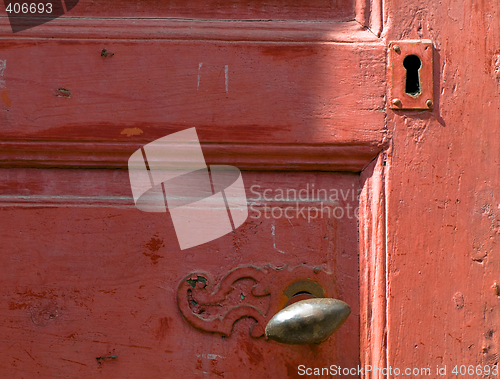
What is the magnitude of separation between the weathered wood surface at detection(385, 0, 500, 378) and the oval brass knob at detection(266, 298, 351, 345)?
5.1 inches

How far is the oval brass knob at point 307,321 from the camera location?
1.81ft

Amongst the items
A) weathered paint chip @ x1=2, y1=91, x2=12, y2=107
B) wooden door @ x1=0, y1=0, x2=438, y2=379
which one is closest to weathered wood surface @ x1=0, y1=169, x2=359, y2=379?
wooden door @ x1=0, y1=0, x2=438, y2=379

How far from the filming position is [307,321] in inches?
21.7

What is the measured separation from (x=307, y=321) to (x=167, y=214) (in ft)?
0.97

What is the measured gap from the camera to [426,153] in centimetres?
66

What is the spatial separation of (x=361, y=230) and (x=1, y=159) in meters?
0.65

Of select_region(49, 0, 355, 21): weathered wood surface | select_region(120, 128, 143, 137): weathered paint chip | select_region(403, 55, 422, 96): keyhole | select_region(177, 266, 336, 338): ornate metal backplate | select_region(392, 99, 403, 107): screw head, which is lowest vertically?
select_region(177, 266, 336, 338): ornate metal backplate

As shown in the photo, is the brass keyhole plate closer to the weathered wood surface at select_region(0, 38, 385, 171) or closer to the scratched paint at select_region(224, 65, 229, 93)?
the weathered wood surface at select_region(0, 38, 385, 171)

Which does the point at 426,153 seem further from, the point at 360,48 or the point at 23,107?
the point at 23,107

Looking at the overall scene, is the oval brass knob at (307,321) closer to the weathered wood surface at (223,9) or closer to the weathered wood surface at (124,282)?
the weathered wood surface at (124,282)

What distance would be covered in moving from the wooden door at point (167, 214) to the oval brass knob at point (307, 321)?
8 cm

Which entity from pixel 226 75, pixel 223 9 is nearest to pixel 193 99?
pixel 226 75

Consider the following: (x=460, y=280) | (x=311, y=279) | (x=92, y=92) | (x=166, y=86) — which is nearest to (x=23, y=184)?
(x=92, y=92)

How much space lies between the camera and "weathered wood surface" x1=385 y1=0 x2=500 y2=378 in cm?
63
